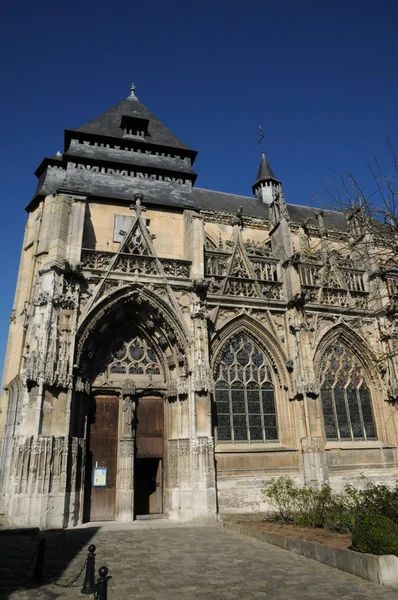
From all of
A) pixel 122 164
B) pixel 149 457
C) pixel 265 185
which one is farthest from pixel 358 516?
pixel 265 185

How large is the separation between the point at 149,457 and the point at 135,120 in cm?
1267

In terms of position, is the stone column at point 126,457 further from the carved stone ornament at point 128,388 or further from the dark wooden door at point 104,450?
the dark wooden door at point 104,450

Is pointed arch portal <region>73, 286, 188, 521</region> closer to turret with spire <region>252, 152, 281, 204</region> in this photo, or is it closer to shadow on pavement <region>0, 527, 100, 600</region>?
shadow on pavement <region>0, 527, 100, 600</region>

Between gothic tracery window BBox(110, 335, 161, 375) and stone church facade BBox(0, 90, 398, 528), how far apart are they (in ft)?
0.15

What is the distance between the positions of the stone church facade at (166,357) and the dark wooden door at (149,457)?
0.14 feet

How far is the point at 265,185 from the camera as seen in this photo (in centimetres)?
2812

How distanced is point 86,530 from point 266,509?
16.5 ft

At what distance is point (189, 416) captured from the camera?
12133mm

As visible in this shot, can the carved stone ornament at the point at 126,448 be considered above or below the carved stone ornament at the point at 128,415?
below

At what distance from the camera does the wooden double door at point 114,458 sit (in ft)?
38.8

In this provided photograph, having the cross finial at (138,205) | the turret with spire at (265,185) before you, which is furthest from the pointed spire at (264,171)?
the cross finial at (138,205)

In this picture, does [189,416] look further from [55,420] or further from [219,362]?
[55,420]

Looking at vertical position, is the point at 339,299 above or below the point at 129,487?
above

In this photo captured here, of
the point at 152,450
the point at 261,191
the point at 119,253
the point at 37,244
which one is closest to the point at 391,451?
the point at 152,450
